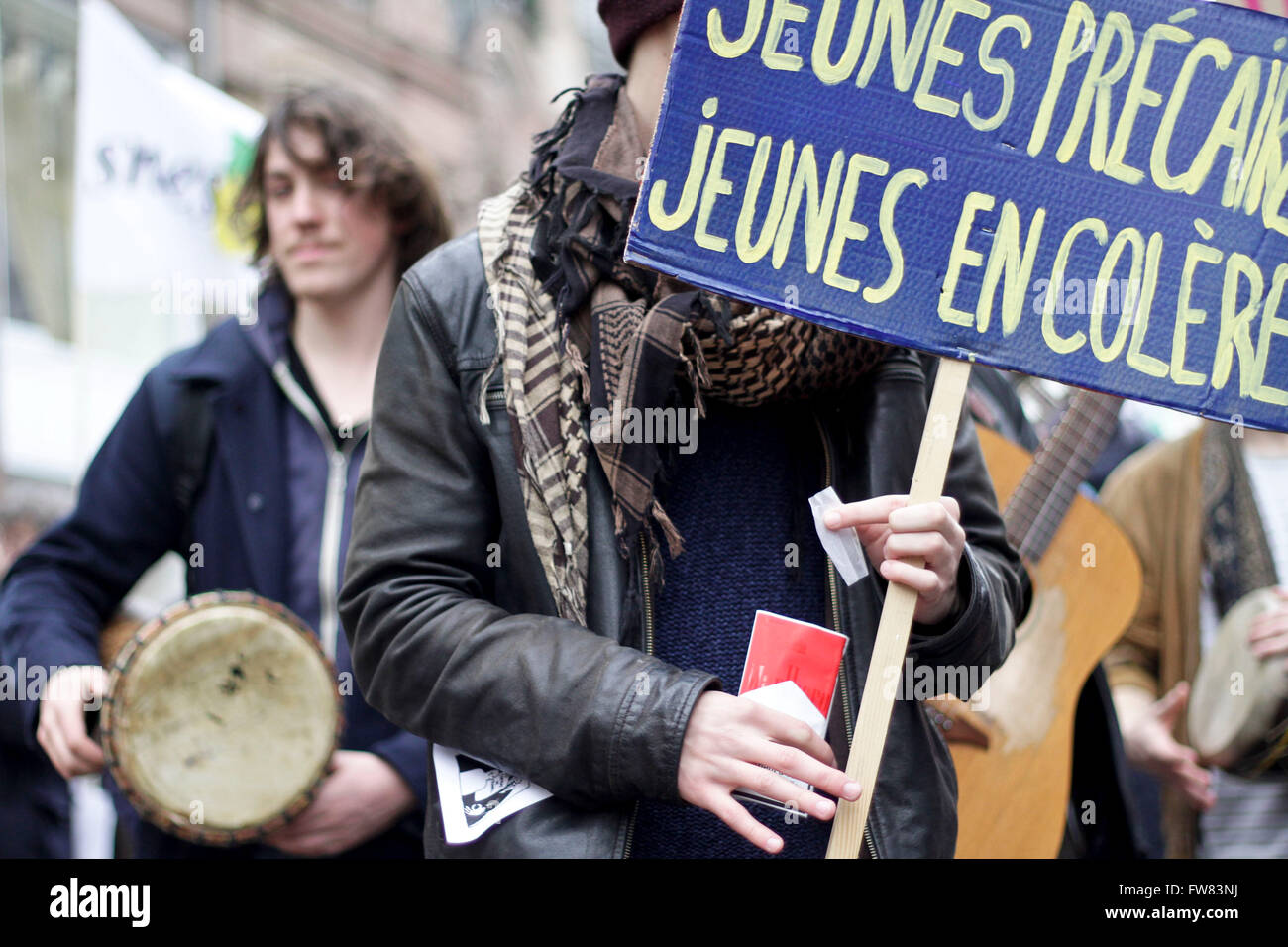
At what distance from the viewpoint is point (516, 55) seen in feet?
37.9

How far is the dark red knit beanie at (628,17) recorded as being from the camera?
6.84ft

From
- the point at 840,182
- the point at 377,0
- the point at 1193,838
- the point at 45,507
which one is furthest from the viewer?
the point at 377,0

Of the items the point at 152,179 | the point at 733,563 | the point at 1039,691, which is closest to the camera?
the point at 733,563

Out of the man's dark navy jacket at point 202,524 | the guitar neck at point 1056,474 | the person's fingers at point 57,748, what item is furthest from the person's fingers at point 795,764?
the person's fingers at point 57,748

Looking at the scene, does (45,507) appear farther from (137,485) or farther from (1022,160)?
(1022,160)

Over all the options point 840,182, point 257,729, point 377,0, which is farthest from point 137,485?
point 377,0

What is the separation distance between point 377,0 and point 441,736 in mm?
9389

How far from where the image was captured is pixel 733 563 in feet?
7.09

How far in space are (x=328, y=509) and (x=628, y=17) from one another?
1.59 meters

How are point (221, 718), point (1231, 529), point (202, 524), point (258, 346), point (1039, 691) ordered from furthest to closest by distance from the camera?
point (1231, 529) → point (258, 346) → point (202, 524) → point (1039, 691) → point (221, 718)

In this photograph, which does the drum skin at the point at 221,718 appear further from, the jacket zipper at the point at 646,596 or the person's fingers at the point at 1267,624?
the person's fingers at the point at 1267,624

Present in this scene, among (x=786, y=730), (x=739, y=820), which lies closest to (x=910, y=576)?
(x=786, y=730)

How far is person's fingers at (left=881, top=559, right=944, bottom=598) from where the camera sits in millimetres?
1871

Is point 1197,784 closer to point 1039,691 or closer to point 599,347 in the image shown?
point 1039,691
